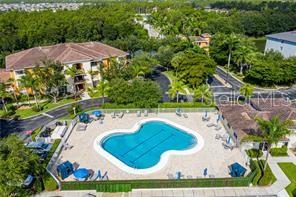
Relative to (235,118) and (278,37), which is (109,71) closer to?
(235,118)

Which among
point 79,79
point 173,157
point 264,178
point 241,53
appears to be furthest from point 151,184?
point 241,53

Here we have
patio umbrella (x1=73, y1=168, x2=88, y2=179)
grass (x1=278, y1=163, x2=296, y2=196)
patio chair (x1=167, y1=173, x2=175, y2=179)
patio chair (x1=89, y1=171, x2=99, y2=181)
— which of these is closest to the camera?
grass (x1=278, y1=163, x2=296, y2=196)

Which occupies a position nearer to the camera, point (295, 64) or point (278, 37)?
point (295, 64)

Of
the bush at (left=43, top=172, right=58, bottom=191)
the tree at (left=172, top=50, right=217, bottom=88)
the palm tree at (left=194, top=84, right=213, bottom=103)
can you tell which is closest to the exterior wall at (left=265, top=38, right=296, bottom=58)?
the tree at (left=172, top=50, right=217, bottom=88)

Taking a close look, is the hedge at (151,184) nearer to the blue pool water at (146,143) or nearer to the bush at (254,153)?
the blue pool water at (146,143)

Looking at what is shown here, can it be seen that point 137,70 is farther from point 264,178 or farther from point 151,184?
point 264,178

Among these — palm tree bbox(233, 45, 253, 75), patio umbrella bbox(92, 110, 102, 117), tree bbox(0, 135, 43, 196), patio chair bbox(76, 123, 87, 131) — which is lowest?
patio chair bbox(76, 123, 87, 131)

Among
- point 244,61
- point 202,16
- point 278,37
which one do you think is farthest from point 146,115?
point 202,16

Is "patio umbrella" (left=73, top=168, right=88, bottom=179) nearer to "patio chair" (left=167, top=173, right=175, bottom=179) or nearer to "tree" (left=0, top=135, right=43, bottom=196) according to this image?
"tree" (left=0, top=135, right=43, bottom=196)
